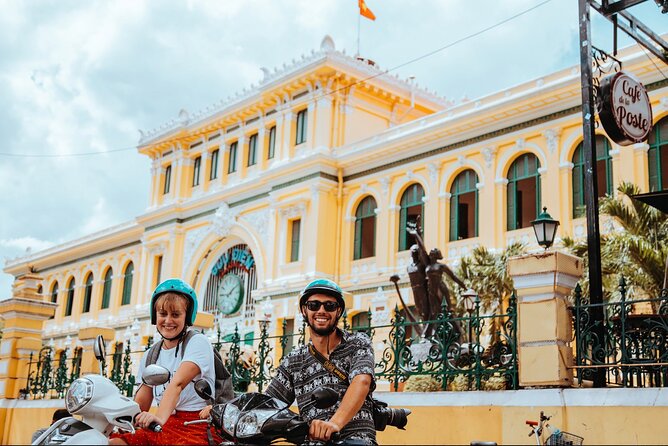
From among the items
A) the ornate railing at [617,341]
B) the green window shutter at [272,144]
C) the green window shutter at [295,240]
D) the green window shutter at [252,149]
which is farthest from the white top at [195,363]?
the green window shutter at [252,149]

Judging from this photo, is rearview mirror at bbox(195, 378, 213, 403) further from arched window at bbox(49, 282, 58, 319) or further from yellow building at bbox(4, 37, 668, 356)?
arched window at bbox(49, 282, 58, 319)

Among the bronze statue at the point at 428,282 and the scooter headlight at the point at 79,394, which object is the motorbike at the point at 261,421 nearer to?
the scooter headlight at the point at 79,394

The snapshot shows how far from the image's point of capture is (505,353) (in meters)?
→ 7.49

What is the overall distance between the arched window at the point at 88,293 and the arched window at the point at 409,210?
770 inches

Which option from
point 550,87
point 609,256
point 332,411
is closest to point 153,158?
point 550,87

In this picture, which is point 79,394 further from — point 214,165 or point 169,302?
point 214,165

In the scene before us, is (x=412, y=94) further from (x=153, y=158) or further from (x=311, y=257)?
(x=153, y=158)

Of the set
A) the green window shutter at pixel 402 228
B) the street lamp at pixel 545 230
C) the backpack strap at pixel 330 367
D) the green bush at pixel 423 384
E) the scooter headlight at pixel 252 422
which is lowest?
the scooter headlight at pixel 252 422

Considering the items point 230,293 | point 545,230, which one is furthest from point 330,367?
point 230,293

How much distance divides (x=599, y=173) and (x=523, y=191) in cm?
231

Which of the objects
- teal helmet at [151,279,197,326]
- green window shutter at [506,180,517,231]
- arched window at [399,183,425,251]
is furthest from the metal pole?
arched window at [399,183,425,251]

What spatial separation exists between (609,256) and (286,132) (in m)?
14.3

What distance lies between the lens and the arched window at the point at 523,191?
780 inches

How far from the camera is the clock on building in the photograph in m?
27.0
